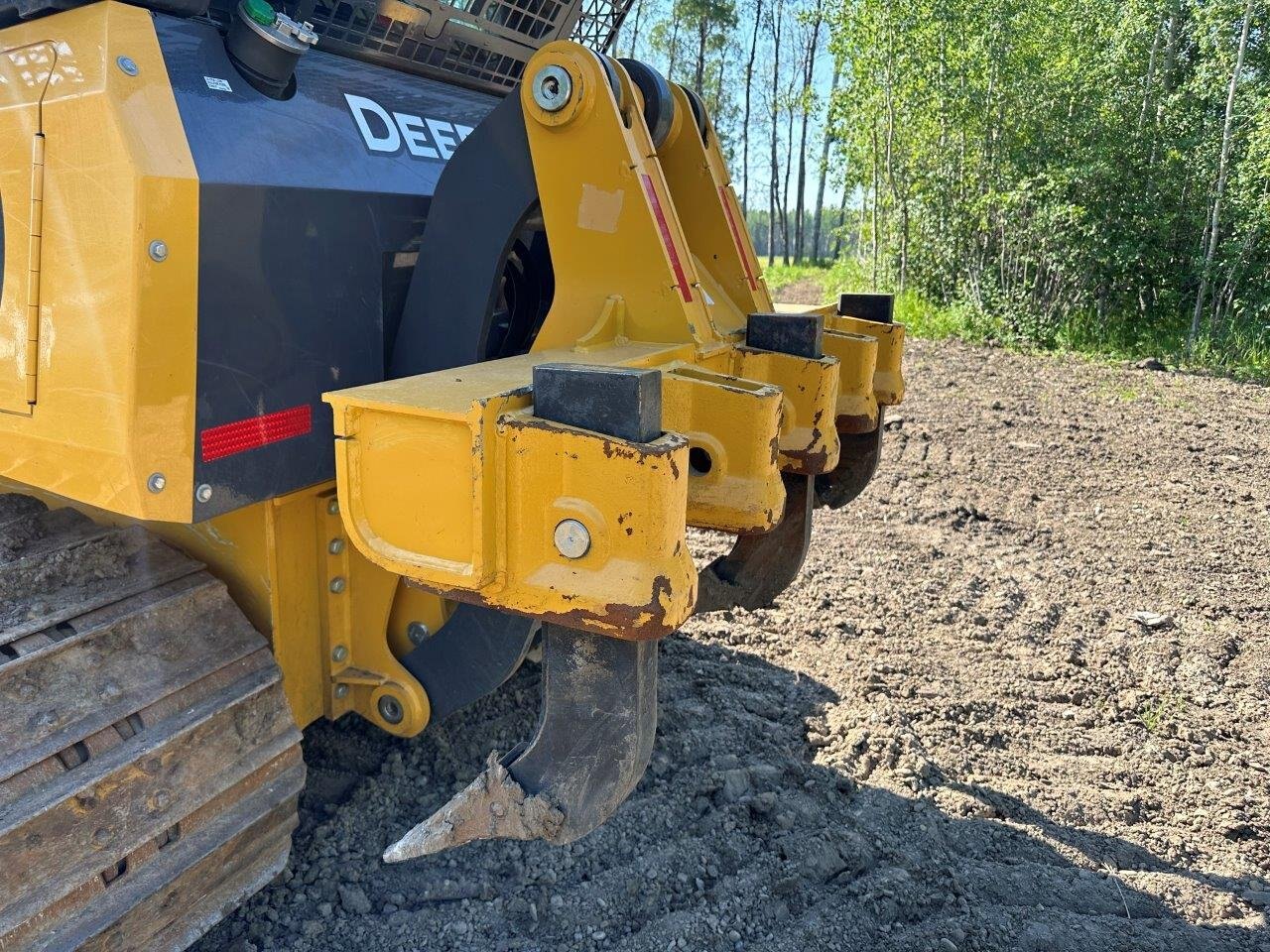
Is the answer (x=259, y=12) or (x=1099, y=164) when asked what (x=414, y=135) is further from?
(x=1099, y=164)

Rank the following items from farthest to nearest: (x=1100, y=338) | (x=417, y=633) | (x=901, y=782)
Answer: (x=1100, y=338), (x=901, y=782), (x=417, y=633)

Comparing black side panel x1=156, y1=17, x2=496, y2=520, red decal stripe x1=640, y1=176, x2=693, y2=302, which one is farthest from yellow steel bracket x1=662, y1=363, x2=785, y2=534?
black side panel x1=156, y1=17, x2=496, y2=520

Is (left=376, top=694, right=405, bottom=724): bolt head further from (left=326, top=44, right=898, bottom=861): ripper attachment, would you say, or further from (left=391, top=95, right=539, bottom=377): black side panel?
(left=391, top=95, right=539, bottom=377): black side panel

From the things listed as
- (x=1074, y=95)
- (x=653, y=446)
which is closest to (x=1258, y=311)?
(x=1074, y=95)

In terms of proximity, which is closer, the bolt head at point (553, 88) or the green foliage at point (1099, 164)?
the bolt head at point (553, 88)

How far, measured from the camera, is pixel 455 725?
279cm

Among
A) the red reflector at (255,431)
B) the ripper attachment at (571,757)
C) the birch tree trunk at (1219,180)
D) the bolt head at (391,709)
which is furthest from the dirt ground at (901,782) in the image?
the birch tree trunk at (1219,180)

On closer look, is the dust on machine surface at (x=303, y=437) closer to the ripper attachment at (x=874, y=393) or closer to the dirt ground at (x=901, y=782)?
the dirt ground at (x=901, y=782)

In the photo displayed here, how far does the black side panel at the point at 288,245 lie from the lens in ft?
5.64

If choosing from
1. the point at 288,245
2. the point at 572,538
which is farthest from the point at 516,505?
the point at 288,245

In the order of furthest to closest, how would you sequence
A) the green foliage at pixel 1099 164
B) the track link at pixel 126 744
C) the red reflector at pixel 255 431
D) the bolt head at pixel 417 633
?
the green foliage at pixel 1099 164 → the bolt head at pixel 417 633 → the red reflector at pixel 255 431 → the track link at pixel 126 744

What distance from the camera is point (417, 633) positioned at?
7.41 ft

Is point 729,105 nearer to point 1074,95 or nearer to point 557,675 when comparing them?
point 1074,95

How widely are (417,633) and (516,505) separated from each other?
37.6 inches
